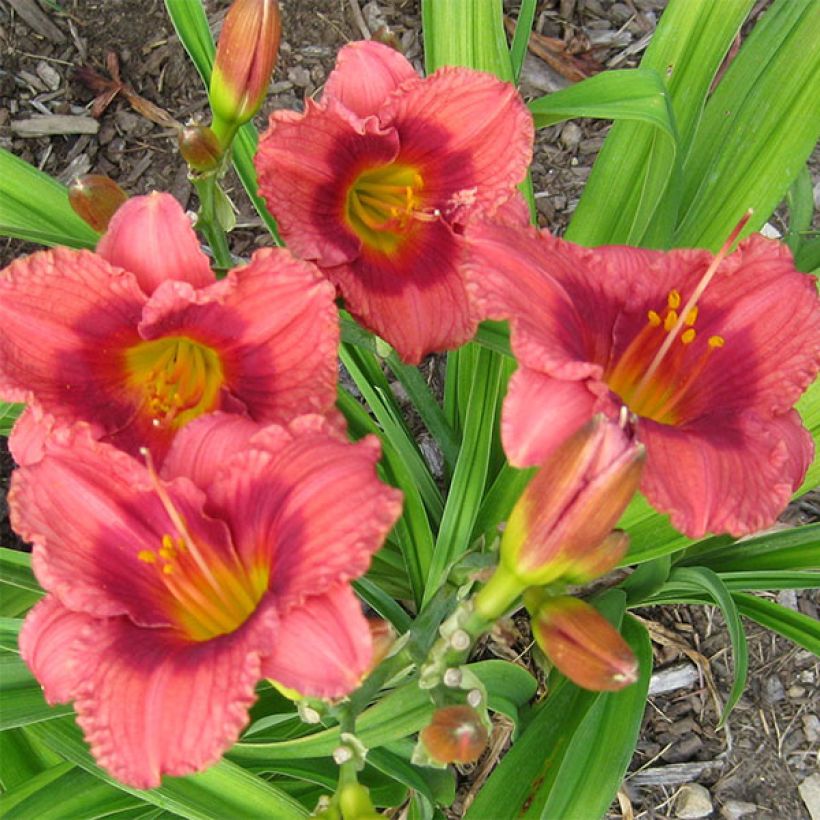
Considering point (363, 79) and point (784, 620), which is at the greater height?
point (363, 79)

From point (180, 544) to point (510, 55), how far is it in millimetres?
930

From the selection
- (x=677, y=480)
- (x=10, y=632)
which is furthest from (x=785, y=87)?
(x=10, y=632)

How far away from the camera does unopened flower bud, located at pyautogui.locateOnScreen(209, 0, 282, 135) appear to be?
101cm

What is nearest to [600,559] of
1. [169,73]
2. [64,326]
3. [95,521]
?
[95,521]

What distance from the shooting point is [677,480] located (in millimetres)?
797

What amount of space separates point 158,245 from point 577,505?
1.54ft

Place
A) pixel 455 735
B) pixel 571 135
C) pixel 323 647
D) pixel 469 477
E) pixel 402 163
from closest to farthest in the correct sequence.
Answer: pixel 323 647, pixel 455 735, pixel 402 163, pixel 469 477, pixel 571 135

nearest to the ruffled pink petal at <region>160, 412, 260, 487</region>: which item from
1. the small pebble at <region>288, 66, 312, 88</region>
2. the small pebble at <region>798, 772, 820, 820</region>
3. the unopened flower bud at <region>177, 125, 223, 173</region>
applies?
the unopened flower bud at <region>177, 125, 223, 173</region>

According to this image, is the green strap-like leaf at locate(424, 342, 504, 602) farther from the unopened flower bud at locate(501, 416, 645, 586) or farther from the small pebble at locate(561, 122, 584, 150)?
the small pebble at locate(561, 122, 584, 150)

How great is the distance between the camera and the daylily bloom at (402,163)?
0.98 meters

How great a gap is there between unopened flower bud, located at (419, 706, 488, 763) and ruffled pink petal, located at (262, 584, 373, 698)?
147 millimetres

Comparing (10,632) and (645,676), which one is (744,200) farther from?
(10,632)

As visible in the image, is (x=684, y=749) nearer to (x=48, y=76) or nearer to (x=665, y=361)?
(x=665, y=361)

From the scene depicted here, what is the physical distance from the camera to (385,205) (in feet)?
3.60
